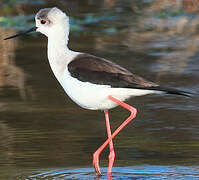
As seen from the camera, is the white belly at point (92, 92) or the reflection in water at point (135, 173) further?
the white belly at point (92, 92)

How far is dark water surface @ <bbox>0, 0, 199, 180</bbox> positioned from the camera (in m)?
5.22

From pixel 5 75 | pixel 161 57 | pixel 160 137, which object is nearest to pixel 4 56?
pixel 5 75

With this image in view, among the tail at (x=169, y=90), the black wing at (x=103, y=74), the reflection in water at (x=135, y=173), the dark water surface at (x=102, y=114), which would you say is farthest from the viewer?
the dark water surface at (x=102, y=114)

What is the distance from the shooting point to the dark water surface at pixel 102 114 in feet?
17.1

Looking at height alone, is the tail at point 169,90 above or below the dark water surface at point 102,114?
above

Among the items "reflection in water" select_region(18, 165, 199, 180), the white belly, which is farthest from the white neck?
"reflection in water" select_region(18, 165, 199, 180)

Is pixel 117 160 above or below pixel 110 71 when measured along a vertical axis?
below

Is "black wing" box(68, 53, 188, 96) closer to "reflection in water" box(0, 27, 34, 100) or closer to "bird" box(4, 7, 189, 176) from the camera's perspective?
"bird" box(4, 7, 189, 176)

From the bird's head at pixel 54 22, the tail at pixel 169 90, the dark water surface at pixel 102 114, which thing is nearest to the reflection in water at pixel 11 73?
the dark water surface at pixel 102 114

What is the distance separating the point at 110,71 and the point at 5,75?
11.4 feet

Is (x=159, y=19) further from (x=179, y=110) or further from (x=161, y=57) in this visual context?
(x=179, y=110)

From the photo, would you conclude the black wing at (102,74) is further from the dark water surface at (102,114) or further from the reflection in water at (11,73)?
the reflection in water at (11,73)

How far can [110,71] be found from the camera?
5.23m

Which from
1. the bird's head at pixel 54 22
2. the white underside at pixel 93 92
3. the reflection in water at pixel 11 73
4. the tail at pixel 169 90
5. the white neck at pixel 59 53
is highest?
the bird's head at pixel 54 22
